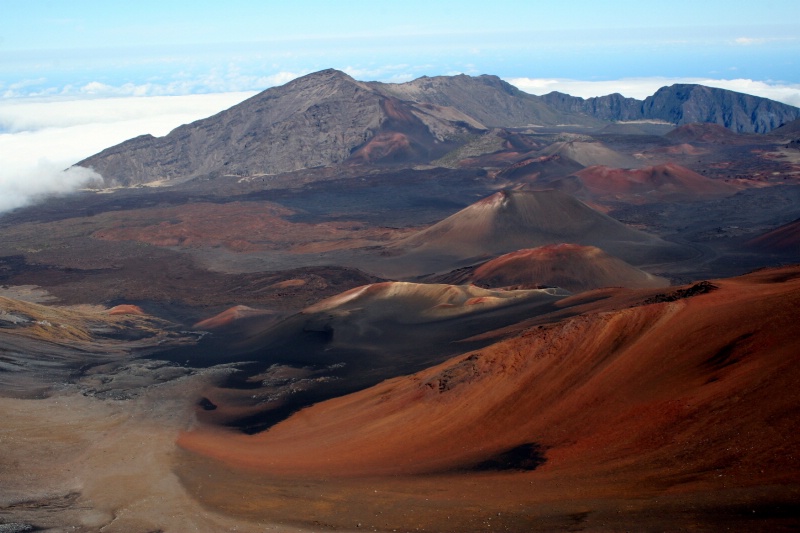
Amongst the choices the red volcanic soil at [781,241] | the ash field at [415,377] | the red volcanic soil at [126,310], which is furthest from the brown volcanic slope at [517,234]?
the red volcanic soil at [126,310]

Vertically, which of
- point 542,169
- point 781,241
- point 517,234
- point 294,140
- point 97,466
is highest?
point 294,140

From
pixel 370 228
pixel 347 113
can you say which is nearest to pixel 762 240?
pixel 370 228

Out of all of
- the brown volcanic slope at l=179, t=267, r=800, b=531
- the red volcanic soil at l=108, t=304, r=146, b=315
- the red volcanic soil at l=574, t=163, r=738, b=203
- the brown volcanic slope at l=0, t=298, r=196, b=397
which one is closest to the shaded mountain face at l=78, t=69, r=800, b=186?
the red volcanic soil at l=574, t=163, r=738, b=203

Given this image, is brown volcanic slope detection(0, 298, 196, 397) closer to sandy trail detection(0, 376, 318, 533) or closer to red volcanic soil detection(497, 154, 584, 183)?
sandy trail detection(0, 376, 318, 533)

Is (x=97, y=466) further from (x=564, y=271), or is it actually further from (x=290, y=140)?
(x=290, y=140)

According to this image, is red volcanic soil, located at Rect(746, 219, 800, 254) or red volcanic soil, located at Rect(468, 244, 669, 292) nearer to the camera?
red volcanic soil, located at Rect(468, 244, 669, 292)

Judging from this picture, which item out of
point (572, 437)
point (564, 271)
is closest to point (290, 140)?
point (564, 271)

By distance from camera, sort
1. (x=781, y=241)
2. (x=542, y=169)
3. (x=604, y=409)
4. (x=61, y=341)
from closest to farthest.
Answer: (x=604, y=409), (x=61, y=341), (x=781, y=241), (x=542, y=169)

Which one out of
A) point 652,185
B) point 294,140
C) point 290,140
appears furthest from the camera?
point 294,140
